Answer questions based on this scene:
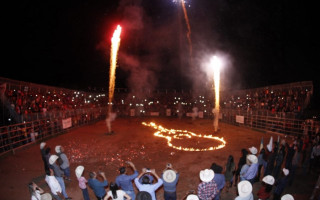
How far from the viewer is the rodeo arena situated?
5.68 m

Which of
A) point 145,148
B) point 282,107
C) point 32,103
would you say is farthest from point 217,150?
point 32,103

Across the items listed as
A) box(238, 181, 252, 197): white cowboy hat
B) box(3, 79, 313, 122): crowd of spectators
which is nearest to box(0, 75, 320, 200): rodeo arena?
box(238, 181, 252, 197): white cowboy hat

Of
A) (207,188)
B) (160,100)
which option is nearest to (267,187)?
(207,188)

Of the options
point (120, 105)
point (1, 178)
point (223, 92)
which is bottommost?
point (1, 178)

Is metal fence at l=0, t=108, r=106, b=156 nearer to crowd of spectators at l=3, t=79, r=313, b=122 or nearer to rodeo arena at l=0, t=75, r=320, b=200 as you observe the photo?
rodeo arena at l=0, t=75, r=320, b=200

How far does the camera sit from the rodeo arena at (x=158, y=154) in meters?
5.68

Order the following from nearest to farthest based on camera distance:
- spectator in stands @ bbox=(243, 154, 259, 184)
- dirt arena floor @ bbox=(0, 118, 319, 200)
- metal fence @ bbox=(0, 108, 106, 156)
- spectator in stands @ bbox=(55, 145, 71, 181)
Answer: spectator in stands @ bbox=(243, 154, 259, 184) → dirt arena floor @ bbox=(0, 118, 319, 200) → spectator in stands @ bbox=(55, 145, 71, 181) → metal fence @ bbox=(0, 108, 106, 156)

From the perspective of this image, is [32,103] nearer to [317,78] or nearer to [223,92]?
[223,92]

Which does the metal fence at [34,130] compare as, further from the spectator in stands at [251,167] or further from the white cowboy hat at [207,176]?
the spectator in stands at [251,167]

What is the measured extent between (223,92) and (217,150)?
19013mm

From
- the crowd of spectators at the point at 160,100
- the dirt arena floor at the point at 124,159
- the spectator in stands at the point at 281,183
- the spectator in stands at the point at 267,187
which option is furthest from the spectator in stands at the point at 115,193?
the crowd of spectators at the point at 160,100

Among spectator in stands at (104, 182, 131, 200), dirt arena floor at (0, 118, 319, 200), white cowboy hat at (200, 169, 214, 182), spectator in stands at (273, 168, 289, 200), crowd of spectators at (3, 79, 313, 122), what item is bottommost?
dirt arena floor at (0, 118, 319, 200)

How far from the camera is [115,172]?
9367 millimetres

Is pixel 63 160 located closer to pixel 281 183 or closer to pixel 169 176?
pixel 169 176
